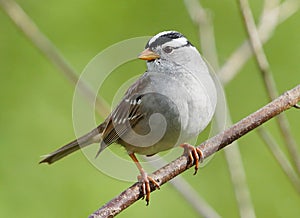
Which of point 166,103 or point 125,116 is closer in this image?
point 166,103

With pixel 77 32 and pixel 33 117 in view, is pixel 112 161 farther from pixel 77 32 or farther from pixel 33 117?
pixel 77 32

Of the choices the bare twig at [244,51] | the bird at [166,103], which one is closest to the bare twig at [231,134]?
the bird at [166,103]

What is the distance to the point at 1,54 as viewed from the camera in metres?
6.14

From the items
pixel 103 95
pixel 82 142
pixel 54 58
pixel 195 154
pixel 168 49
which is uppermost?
pixel 54 58

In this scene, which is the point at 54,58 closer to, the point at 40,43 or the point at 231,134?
the point at 40,43

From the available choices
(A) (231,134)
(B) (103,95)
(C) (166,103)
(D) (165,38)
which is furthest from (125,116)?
(B) (103,95)

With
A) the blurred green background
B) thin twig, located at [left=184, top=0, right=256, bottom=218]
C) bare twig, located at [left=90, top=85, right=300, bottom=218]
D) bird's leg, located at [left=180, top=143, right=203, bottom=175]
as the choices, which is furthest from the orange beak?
the blurred green background

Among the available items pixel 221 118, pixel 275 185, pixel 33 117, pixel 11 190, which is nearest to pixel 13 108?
pixel 33 117

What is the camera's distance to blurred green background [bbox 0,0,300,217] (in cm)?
554

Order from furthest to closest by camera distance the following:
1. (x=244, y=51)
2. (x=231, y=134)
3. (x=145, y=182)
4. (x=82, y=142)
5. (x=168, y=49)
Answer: (x=82, y=142) → (x=244, y=51) → (x=168, y=49) → (x=145, y=182) → (x=231, y=134)

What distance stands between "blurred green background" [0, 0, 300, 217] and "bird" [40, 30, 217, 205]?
149cm

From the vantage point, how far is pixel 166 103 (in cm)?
362

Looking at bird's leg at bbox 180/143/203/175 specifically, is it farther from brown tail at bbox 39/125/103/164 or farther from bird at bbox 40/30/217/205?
brown tail at bbox 39/125/103/164

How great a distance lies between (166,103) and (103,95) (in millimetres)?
2115
